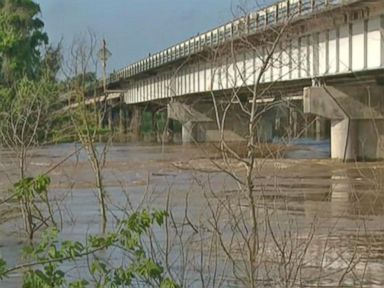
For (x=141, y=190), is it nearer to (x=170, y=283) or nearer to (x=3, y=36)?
(x=3, y=36)

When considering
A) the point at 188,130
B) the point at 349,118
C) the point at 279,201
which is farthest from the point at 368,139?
the point at 188,130

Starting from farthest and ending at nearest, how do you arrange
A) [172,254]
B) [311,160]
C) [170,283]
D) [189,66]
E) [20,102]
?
[189,66] < [311,160] < [20,102] < [172,254] < [170,283]

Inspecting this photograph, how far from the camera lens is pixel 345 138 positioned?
50.9 metres

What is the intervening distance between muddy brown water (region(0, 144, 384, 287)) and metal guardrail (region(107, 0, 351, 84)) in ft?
16.2

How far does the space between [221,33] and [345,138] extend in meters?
9.84

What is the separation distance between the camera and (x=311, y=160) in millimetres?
54344

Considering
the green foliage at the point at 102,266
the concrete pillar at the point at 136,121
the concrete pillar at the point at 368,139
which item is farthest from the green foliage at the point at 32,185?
the concrete pillar at the point at 136,121

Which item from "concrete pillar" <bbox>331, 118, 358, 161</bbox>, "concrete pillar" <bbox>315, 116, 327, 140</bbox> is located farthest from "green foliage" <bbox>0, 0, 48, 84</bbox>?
"concrete pillar" <bbox>331, 118, 358, 161</bbox>

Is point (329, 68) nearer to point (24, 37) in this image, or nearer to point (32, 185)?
point (32, 185)

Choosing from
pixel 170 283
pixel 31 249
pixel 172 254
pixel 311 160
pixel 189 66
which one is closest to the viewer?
pixel 170 283

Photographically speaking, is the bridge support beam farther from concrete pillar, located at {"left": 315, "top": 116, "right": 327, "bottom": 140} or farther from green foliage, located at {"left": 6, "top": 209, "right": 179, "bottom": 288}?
concrete pillar, located at {"left": 315, "top": 116, "right": 327, "bottom": 140}

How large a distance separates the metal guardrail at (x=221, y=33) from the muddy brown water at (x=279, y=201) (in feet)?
16.2

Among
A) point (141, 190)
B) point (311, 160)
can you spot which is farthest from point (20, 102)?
point (311, 160)

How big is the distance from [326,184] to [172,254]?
69.1 feet
